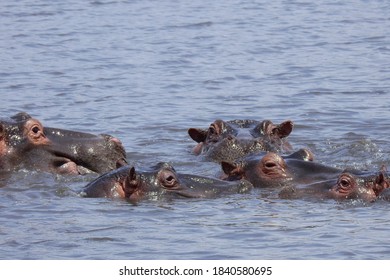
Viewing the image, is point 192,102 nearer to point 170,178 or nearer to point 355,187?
point 170,178

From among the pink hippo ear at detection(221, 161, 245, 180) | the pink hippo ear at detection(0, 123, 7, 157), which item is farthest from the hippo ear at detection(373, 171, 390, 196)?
the pink hippo ear at detection(0, 123, 7, 157)

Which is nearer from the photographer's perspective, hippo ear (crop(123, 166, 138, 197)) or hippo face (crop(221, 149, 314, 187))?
hippo ear (crop(123, 166, 138, 197))

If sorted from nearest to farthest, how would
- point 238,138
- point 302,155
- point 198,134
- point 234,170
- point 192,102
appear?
1. point 234,170
2. point 302,155
3. point 238,138
4. point 198,134
5. point 192,102

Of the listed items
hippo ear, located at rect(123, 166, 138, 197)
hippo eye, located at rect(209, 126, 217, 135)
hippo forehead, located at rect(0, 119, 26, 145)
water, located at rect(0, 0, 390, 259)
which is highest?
hippo forehead, located at rect(0, 119, 26, 145)

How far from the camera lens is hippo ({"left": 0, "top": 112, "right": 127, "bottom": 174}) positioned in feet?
42.5

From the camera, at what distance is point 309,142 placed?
15812mm

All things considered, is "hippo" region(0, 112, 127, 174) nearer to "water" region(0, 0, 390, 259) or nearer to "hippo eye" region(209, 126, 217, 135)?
"water" region(0, 0, 390, 259)

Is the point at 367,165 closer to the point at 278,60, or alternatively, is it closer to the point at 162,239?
the point at 162,239

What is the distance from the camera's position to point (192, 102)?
60.7 ft

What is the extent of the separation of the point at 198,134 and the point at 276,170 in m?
2.71

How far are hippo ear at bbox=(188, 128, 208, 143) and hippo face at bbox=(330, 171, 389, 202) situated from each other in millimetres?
3395

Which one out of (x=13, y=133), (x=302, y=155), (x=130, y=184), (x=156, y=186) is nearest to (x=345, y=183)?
(x=302, y=155)

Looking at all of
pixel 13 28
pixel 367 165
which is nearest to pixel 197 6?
pixel 13 28
